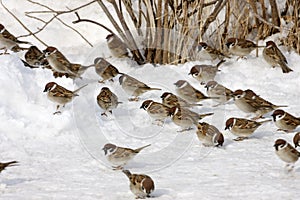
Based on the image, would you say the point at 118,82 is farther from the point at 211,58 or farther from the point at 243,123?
the point at 243,123

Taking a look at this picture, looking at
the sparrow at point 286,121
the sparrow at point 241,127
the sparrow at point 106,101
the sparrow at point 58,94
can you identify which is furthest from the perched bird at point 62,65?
the sparrow at point 286,121

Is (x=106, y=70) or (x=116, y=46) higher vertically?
(x=106, y=70)

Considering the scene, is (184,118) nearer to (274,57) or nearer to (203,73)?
(203,73)

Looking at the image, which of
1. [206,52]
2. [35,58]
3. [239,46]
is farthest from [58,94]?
[239,46]

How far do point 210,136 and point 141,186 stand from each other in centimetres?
144

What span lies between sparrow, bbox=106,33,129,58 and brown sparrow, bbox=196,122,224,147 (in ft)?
9.20

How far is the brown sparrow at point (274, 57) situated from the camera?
27.0ft

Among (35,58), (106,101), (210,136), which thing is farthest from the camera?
(35,58)

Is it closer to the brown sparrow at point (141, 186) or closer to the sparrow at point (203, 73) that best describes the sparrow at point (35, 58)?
the sparrow at point (203, 73)

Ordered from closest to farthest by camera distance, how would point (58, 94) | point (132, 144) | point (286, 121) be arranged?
point (132, 144) → point (286, 121) → point (58, 94)

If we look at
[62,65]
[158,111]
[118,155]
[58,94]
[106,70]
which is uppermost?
[118,155]

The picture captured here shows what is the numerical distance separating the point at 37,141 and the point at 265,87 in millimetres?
3030

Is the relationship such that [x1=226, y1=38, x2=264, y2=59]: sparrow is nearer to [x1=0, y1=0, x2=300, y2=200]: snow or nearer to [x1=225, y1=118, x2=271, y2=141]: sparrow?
[x1=0, y1=0, x2=300, y2=200]: snow

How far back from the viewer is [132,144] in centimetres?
624
